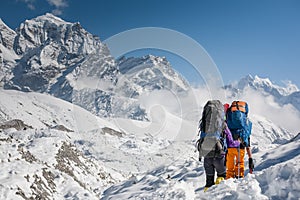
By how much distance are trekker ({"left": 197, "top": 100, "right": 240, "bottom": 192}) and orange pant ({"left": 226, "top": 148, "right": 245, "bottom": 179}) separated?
63 cm

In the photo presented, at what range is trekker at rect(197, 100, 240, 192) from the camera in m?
6.47

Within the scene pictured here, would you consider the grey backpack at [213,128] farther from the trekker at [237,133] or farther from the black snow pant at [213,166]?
the trekker at [237,133]

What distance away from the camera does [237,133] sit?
721cm

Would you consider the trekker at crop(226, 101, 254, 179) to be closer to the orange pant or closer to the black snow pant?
the orange pant

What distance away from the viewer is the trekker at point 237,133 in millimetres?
7199

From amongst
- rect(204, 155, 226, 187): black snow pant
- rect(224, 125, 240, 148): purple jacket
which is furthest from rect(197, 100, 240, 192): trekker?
rect(224, 125, 240, 148): purple jacket

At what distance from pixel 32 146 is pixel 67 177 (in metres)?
4.67

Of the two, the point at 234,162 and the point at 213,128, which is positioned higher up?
the point at 213,128

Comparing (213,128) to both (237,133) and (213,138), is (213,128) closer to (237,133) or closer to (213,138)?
(213,138)

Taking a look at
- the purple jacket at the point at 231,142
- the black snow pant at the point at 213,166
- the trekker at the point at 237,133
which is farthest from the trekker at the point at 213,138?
the trekker at the point at 237,133

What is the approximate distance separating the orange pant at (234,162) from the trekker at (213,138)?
2.06 feet

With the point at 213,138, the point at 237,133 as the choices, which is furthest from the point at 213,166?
the point at 237,133

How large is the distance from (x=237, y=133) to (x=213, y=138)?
3.31 ft

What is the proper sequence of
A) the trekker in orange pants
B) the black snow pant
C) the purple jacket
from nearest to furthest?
the black snow pant
the purple jacket
the trekker in orange pants
